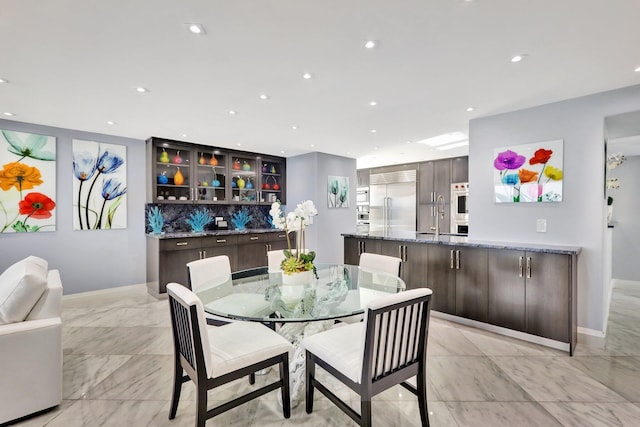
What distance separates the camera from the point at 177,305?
169 centimetres

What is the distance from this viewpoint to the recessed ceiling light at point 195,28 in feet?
5.98

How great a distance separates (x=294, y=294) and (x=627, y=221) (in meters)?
6.36

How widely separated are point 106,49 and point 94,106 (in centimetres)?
147

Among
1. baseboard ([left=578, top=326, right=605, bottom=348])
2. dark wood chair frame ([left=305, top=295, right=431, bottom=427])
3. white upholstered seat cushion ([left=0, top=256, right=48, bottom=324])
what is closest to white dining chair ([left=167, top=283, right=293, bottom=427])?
dark wood chair frame ([left=305, top=295, right=431, bottom=427])

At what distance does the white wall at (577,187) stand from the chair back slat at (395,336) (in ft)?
7.67

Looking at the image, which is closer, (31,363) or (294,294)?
(31,363)

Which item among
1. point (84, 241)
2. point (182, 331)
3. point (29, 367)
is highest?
point (84, 241)

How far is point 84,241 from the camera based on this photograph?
14.1ft

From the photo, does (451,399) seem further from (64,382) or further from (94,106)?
(94,106)

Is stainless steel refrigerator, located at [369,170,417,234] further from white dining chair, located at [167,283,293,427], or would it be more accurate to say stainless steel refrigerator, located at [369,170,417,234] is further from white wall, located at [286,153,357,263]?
white dining chair, located at [167,283,293,427]

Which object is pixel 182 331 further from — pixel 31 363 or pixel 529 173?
pixel 529 173

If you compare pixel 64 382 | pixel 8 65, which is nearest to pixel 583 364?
pixel 64 382

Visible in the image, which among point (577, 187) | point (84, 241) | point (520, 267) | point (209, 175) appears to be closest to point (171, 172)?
point (209, 175)

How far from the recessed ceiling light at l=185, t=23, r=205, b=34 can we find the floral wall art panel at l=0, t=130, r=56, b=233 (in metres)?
3.54
